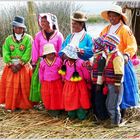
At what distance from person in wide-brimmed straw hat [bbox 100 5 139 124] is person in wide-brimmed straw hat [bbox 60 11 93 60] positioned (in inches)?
10.6

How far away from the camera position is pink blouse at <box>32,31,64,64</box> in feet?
19.0

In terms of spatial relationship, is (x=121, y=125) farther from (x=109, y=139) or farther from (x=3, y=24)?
(x=3, y=24)

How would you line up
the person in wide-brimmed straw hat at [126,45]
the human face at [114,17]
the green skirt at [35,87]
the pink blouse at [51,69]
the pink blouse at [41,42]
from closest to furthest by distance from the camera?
the person in wide-brimmed straw hat at [126,45], the human face at [114,17], the pink blouse at [51,69], the pink blouse at [41,42], the green skirt at [35,87]

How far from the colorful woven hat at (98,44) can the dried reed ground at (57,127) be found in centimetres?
97

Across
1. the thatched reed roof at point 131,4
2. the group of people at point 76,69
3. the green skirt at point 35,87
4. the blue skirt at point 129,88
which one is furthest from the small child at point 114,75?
the thatched reed roof at point 131,4

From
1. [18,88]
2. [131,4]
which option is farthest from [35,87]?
[131,4]

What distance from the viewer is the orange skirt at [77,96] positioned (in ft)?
18.2

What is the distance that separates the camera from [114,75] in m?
5.11

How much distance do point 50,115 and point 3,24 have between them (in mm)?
8489

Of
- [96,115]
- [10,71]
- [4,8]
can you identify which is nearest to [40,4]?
[4,8]

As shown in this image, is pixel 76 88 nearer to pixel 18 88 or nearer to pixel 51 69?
pixel 51 69

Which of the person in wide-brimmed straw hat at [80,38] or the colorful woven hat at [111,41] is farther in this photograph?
the person in wide-brimmed straw hat at [80,38]

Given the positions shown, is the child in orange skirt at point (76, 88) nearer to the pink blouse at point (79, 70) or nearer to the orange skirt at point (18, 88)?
the pink blouse at point (79, 70)

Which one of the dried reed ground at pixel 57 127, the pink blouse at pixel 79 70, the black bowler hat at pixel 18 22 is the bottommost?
the dried reed ground at pixel 57 127
